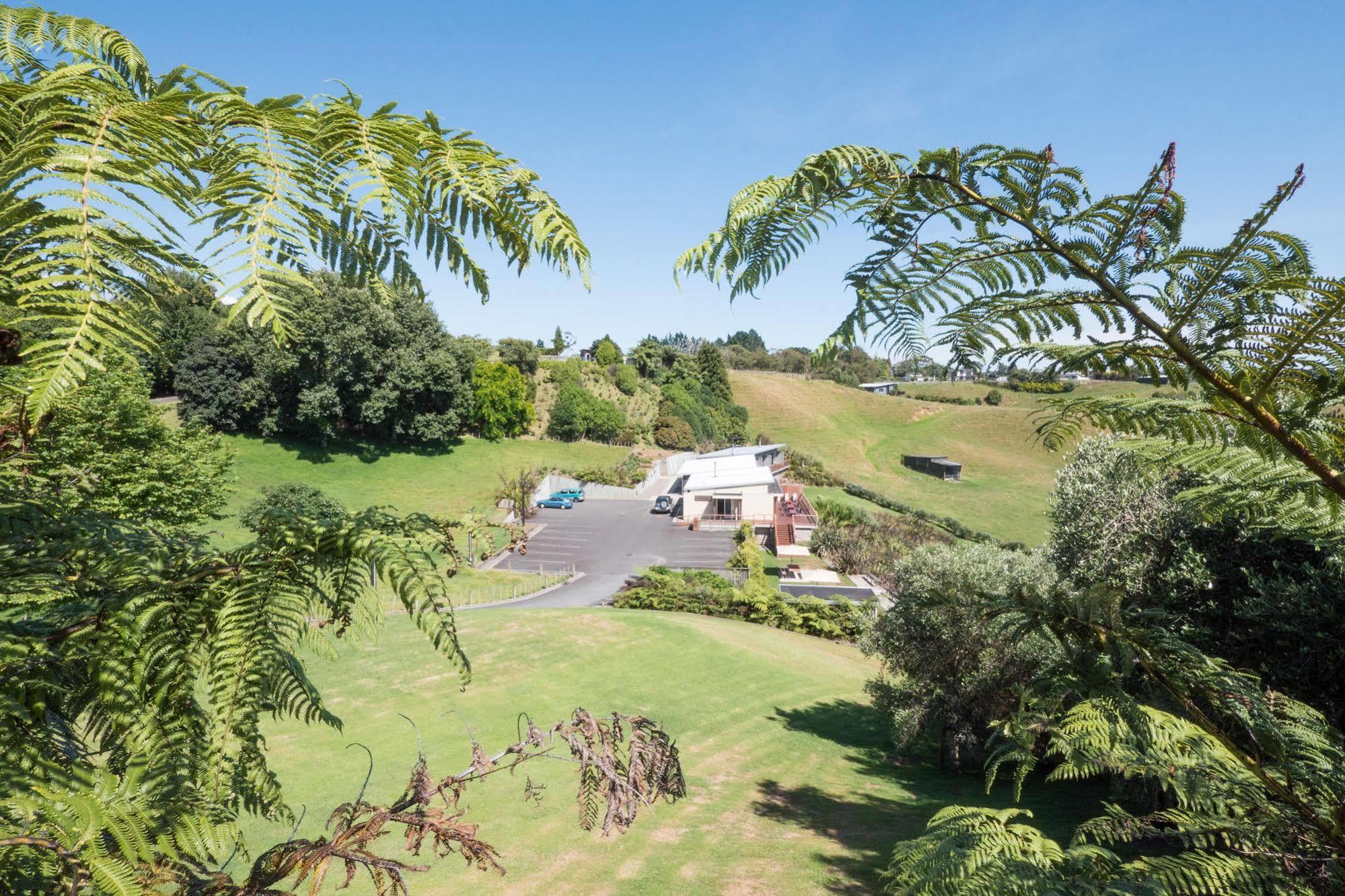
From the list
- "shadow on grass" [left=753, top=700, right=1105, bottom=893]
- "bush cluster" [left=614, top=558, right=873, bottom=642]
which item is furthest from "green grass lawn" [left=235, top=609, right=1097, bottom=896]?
"bush cluster" [left=614, top=558, right=873, bottom=642]

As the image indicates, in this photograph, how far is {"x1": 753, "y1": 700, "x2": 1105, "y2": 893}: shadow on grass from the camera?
9266 millimetres

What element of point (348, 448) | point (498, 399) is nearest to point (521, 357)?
point (498, 399)

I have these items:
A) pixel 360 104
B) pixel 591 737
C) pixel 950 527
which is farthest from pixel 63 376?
pixel 950 527

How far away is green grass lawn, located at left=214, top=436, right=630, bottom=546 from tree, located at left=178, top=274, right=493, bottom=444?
144 cm

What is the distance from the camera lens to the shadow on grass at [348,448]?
3512cm

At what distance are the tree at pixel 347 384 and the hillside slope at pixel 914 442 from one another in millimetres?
29681

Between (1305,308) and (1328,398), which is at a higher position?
(1305,308)

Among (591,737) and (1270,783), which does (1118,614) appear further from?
(591,737)

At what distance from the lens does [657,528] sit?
1312 inches

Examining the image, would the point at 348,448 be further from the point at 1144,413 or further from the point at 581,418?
the point at 1144,413

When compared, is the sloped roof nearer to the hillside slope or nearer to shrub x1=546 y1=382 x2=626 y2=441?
the hillside slope

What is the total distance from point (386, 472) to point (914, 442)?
47154mm

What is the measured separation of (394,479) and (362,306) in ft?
35.5

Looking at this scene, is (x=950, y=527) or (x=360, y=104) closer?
(x=360, y=104)
